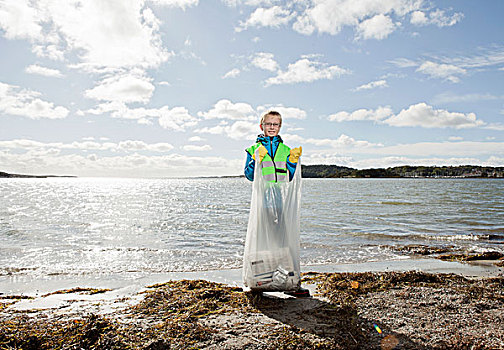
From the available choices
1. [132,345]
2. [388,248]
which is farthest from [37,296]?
[388,248]

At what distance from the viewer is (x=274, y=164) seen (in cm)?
505

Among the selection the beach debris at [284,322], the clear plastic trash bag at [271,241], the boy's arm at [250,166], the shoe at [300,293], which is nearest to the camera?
the beach debris at [284,322]

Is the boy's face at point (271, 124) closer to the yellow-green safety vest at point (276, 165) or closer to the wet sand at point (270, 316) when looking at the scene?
the yellow-green safety vest at point (276, 165)

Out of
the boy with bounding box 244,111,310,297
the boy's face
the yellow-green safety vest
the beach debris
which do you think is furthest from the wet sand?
the boy's face

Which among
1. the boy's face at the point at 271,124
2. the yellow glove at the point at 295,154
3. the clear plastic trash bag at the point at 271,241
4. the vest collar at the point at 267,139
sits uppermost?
the boy's face at the point at 271,124

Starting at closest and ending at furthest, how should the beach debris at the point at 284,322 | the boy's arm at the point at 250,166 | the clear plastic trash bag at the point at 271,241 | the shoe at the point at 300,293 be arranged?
the beach debris at the point at 284,322, the clear plastic trash bag at the point at 271,241, the shoe at the point at 300,293, the boy's arm at the point at 250,166

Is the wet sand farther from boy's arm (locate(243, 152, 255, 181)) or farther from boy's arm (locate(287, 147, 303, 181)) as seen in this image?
boy's arm (locate(287, 147, 303, 181))

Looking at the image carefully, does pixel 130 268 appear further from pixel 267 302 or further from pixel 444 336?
pixel 444 336

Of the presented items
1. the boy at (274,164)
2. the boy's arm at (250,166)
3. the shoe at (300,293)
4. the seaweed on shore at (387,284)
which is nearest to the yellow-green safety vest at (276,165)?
the boy at (274,164)

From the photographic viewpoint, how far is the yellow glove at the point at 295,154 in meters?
5.02

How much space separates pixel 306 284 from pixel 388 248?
20.5 feet

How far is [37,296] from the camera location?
18.8ft

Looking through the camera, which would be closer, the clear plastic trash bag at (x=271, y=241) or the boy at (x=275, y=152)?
the clear plastic trash bag at (x=271, y=241)

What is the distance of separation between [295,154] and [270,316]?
233 centimetres
